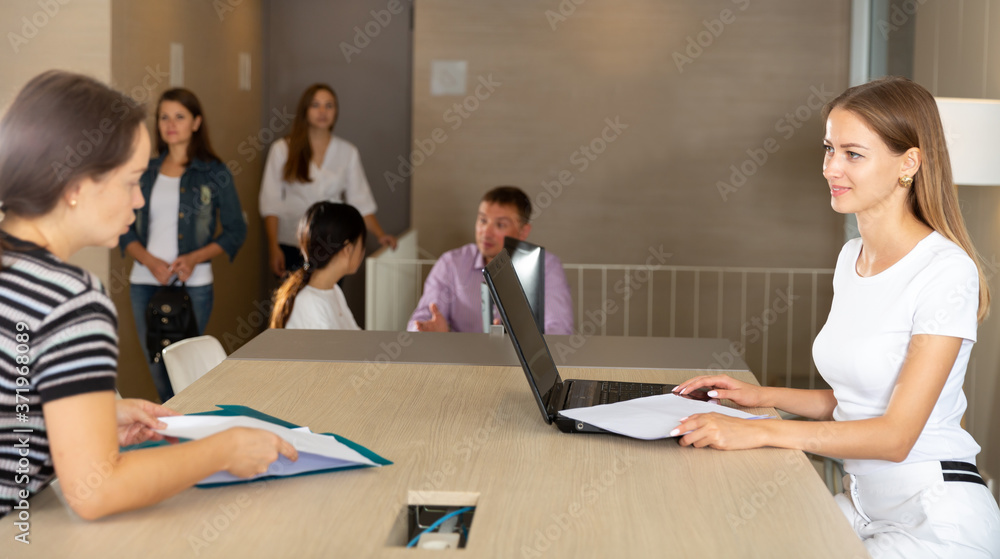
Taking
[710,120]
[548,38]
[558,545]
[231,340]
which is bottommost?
[231,340]

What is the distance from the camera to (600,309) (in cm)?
529

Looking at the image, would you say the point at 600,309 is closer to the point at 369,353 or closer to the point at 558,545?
the point at 369,353

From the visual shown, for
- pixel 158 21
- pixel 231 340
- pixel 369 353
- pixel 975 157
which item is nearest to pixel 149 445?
pixel 369 353

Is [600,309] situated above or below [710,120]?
below

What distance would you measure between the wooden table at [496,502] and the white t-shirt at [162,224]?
2.15 m

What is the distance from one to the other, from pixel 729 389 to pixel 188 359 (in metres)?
1.37

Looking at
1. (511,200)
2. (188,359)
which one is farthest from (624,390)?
(511,200)

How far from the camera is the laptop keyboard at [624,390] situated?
168cm

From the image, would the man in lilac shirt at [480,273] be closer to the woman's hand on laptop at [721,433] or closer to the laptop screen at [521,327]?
the laptop screen at [521,327]

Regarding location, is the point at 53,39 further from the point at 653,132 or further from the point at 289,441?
the point at 653,132

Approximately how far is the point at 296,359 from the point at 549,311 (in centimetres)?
123

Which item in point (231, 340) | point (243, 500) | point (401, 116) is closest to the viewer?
point (243, 500)

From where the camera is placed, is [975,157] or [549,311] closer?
[975,157]

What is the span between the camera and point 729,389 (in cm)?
170
